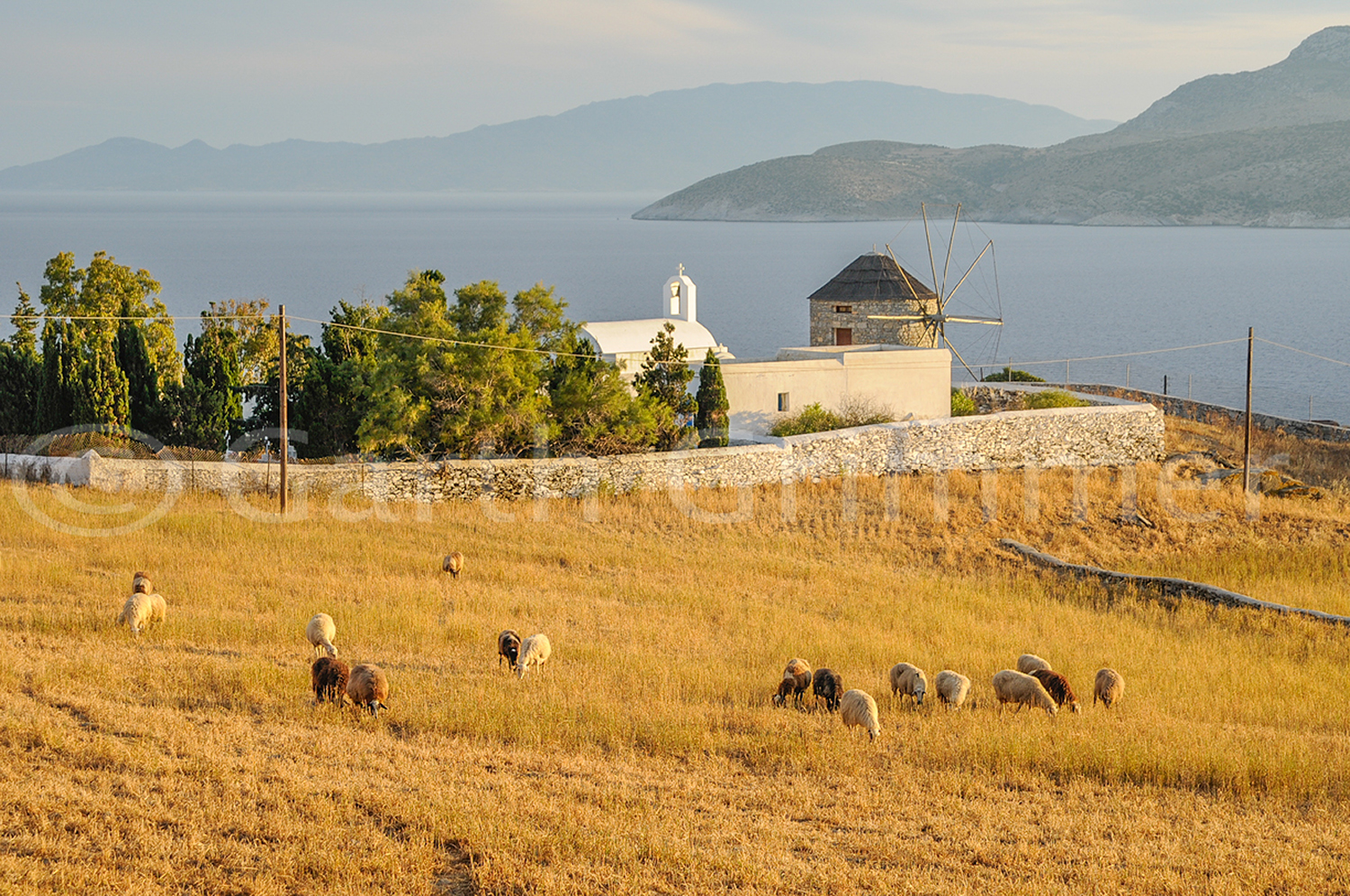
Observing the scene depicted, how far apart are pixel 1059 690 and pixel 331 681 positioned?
8996mm

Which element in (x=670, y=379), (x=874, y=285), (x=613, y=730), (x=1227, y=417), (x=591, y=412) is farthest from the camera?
(x=1227, y=417)

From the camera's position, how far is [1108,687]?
1559 centimetres

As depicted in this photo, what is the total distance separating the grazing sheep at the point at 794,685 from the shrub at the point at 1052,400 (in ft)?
97.3

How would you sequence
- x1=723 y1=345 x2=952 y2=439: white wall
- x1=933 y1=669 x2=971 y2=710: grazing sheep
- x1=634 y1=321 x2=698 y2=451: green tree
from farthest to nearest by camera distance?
x1=723 y1=345 x2=952 y2=439: white wall → x1=634 y1=321 x2=698 y2=451: green tree → x1=933 y1=669 x2=971 y2=710: grazing sheep

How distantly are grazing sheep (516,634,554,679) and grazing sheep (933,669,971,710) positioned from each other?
5.08 metres

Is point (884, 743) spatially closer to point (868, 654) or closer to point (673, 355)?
point (868, 654)

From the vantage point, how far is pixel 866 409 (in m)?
39.2

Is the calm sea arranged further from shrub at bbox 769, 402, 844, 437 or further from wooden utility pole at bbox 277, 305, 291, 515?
wooden utility pole at bbox 277, 305, 291, 515

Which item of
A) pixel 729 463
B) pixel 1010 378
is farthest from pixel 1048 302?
→ pixel 729 463

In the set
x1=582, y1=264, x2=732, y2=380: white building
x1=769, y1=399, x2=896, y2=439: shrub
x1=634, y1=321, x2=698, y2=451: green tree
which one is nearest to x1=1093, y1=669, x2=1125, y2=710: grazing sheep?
x1=634, y1=321, x2=698, y2=451: green tree

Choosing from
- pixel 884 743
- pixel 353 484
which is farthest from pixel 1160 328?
pixel 884 743

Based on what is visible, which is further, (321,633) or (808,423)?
(808,423)

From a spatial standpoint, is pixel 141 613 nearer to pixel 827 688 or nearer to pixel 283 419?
→ pixel 827 688

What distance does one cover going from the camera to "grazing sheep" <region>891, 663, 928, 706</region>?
14.8 metres
